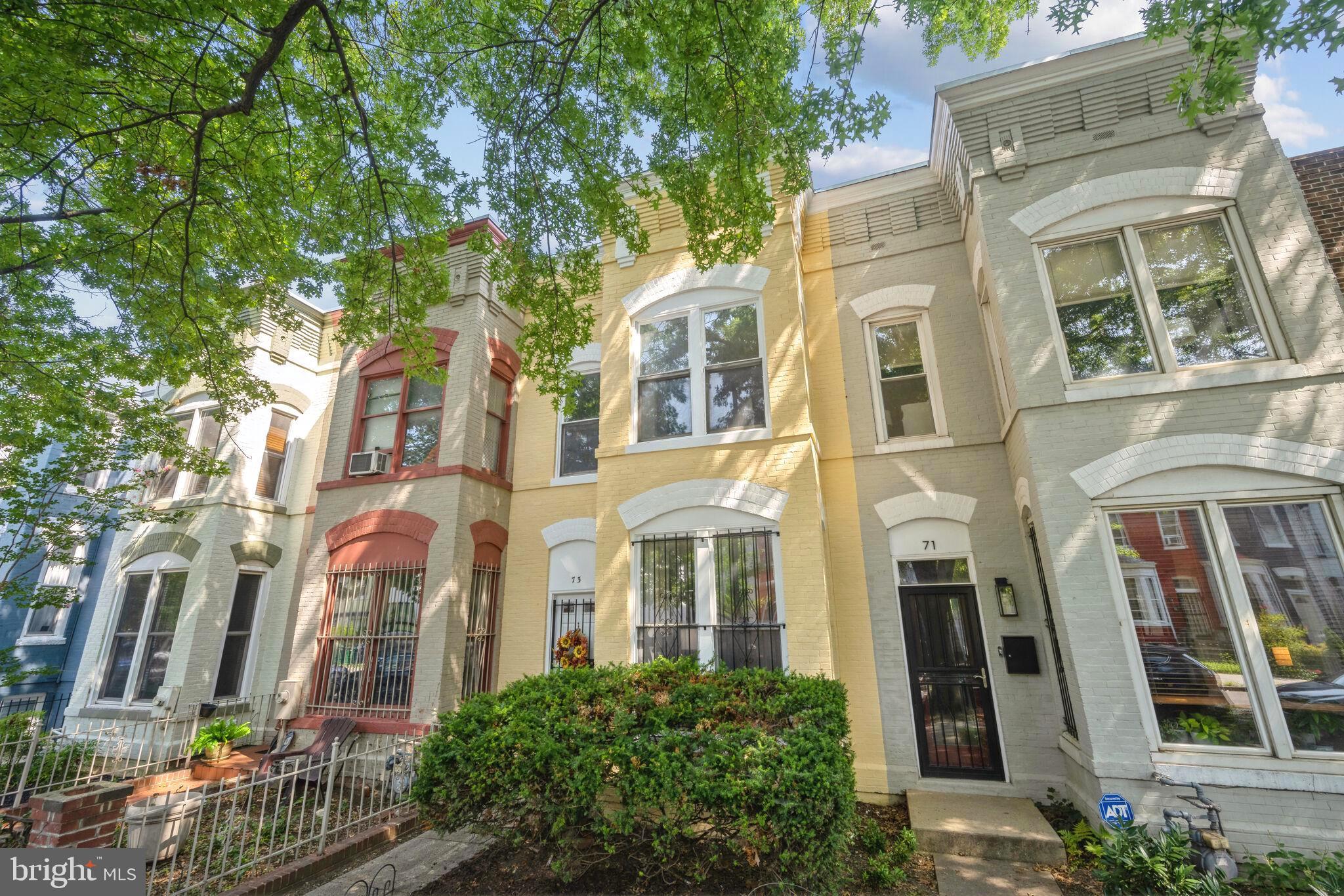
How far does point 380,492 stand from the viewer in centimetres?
960

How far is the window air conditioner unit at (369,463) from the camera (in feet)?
31.8

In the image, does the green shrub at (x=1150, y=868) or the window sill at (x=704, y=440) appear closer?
the green shrub at (x=1150, y=868)

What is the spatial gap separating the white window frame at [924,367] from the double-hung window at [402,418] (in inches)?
284

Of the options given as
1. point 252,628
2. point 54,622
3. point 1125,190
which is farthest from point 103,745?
point 1125,190

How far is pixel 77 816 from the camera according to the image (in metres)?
3.97

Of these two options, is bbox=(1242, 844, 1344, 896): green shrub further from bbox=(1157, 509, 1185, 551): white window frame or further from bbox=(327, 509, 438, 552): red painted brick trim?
bbox=(327, 509, 438, 552): red painted brick trim

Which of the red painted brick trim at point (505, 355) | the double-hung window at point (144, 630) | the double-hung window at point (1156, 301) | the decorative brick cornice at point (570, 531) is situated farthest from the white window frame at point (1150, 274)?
the double-hung window at point (144, 630)

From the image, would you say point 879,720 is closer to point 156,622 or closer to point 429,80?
point 429,80

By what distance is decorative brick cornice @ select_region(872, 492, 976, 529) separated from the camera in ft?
23.8

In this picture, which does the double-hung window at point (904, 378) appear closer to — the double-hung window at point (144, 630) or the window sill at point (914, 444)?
the window sill at point (914, 444)

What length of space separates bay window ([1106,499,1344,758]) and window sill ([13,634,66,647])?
19846mm

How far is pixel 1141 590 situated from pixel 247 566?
1384 centimetres

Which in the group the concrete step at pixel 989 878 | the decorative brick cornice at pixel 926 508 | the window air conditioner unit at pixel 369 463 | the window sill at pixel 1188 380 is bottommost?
the concrete step at pixel 989 878

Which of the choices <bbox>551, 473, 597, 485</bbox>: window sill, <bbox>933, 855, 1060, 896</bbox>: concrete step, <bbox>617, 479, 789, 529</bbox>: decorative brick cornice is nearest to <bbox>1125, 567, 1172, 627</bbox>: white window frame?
<bbox>933, 855, 1060, 896</bbox>: concrete step
